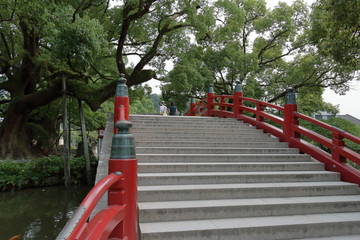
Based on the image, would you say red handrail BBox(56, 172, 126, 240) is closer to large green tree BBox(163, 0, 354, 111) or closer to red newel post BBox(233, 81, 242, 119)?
red newel post BBox(233, 81, 242, 119)

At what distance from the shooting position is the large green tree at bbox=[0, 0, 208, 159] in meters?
8.02

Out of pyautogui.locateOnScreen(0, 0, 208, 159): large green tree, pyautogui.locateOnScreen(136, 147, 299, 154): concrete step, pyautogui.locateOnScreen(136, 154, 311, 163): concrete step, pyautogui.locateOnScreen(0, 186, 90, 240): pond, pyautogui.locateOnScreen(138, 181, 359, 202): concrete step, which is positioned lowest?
pyautogui.locateOnScreen(0, 186, 90, 240): pond

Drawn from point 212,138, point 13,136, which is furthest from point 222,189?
point 13,136

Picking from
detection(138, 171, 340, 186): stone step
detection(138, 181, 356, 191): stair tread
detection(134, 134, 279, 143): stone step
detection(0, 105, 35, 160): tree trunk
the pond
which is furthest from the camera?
detection(0, 105, 35, 160): tree trunk

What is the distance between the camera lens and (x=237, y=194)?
408 centimetres

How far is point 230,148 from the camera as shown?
6055 mm

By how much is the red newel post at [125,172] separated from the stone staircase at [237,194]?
2.33 ft

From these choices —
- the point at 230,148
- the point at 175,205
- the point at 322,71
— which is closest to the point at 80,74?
the point at 230,148

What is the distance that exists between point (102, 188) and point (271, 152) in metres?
5.17

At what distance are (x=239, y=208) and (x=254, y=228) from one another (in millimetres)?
438

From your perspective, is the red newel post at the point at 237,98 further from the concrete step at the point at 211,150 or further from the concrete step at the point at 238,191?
the concrete step at the point at 238,191

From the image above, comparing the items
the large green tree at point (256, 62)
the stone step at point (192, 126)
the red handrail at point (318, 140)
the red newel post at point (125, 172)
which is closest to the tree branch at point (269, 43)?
the large green tree at point (256, 62)

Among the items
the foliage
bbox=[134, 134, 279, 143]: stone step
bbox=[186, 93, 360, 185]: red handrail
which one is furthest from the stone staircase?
the foliage

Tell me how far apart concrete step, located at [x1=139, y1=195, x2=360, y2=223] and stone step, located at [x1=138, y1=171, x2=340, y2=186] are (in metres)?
0.58
